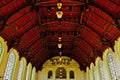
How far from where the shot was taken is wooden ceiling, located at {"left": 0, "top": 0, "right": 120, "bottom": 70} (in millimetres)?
11383

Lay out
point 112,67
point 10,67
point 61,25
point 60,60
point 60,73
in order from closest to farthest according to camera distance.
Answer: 1. point 112,67
2. point 10,67
3. point 61,25
4. point 60,73
5. point 60,60

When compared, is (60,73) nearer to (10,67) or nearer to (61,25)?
(61,25)

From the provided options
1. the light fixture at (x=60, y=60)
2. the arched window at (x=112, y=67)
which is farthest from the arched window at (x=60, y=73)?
the arched window at (x=112, y=67)

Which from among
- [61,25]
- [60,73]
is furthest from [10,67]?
[60,73]

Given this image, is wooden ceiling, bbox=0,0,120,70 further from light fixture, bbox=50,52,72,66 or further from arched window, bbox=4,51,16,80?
light fixture, bbox=50,52,72,66

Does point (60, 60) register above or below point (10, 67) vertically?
above

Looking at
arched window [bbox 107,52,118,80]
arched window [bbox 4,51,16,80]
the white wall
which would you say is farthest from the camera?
the white wall

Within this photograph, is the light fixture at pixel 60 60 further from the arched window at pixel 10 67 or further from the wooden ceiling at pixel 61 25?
the arched window at pixel 10 67

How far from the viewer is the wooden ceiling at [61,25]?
37.3 ft

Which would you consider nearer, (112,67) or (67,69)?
(112,67)

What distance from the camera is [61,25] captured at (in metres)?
15.7

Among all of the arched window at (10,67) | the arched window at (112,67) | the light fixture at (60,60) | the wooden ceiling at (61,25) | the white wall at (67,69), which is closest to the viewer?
the wooden ceiling at (61,25)

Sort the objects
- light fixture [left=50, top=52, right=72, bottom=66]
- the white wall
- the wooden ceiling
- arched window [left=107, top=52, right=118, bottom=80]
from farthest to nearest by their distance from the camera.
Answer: light fixture [left=50, top=52, right=72, bottom=66], the white wall, arched window [left=107, top=52, right=118, bottom=80], the wooden ceiling

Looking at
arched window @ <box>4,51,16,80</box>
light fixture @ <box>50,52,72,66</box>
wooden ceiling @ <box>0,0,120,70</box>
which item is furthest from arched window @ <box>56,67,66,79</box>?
arched window @ <box>4,51,16,80</box>
